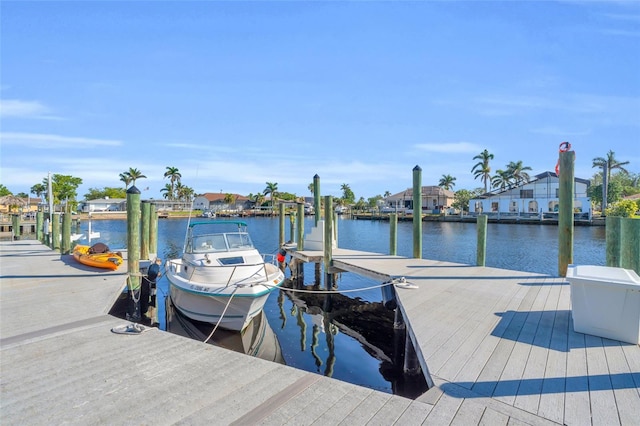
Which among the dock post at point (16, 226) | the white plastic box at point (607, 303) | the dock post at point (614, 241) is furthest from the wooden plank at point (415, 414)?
the dock post at point (16, 226)

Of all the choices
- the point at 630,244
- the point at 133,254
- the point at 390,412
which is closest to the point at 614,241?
the point at 630,244

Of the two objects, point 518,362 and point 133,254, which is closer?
point 518,362

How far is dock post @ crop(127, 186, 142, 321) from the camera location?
977 centimetres

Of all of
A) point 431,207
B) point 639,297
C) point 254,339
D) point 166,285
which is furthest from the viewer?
point 431,207

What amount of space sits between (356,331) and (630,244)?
6.60 meters

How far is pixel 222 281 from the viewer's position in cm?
855

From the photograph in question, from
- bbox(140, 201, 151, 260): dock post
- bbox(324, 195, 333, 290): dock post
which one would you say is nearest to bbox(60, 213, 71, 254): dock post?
bbox(140, 201, 151, 260): dock post

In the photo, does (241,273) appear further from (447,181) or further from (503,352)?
(447,181)

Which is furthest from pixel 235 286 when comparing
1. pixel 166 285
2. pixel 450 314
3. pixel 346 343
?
pixel 166 285

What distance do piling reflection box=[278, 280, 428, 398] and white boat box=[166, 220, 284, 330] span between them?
0.82 m

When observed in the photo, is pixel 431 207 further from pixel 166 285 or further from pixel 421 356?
pixel 421 356

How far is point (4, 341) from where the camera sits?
5410 mm

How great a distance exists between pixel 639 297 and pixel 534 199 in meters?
64.5

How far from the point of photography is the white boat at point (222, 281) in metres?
8.16
